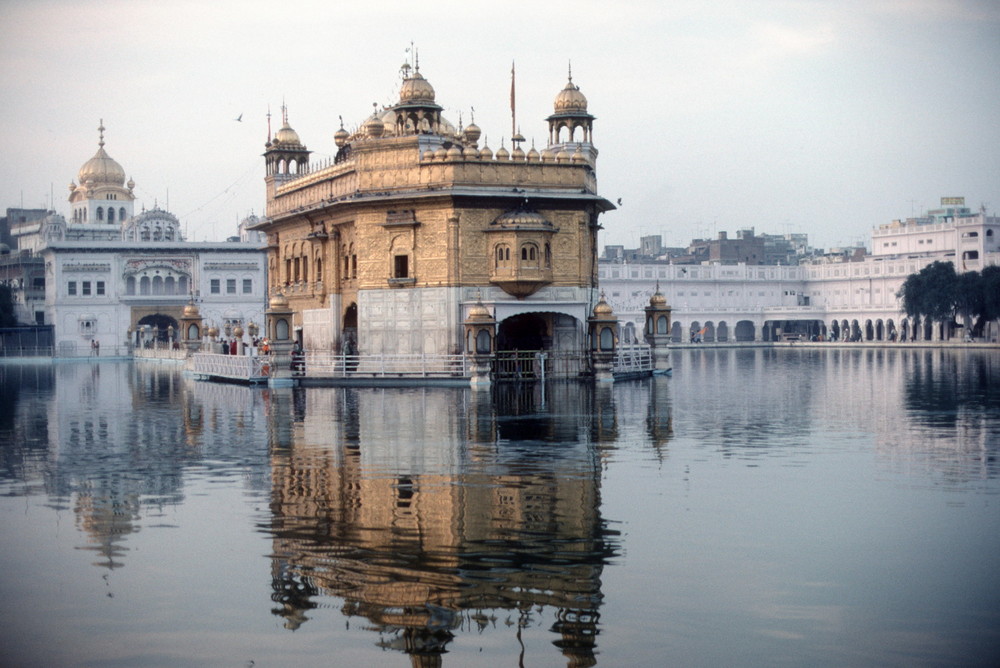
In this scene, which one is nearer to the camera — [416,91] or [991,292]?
[416,91]

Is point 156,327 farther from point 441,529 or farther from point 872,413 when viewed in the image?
point 441,529

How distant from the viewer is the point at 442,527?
12.3m

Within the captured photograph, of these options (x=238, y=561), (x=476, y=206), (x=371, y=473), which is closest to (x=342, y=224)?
(x=476, y=206)

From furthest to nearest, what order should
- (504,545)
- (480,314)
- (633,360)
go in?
(633,360) < (480,314) < (504,545)

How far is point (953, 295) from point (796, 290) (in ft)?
134

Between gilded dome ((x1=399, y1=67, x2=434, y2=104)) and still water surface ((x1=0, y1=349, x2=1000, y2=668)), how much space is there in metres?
21.2

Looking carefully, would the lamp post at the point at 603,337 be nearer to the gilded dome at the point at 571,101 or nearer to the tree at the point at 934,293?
the gilded dome at the point at 571,101

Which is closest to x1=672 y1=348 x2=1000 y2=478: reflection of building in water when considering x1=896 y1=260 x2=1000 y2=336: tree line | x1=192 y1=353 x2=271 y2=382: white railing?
x1=192 y1=353 x2=271 y2=382: white railing

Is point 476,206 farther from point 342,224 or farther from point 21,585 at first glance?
point 21,585

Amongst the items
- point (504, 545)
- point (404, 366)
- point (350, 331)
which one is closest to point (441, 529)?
point (504, 545)

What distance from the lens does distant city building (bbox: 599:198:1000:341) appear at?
4764 inches

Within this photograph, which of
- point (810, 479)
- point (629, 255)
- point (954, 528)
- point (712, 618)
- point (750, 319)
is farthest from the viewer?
point (629, 255)

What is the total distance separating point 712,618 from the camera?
29.0ft

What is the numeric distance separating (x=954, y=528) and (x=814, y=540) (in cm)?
151
